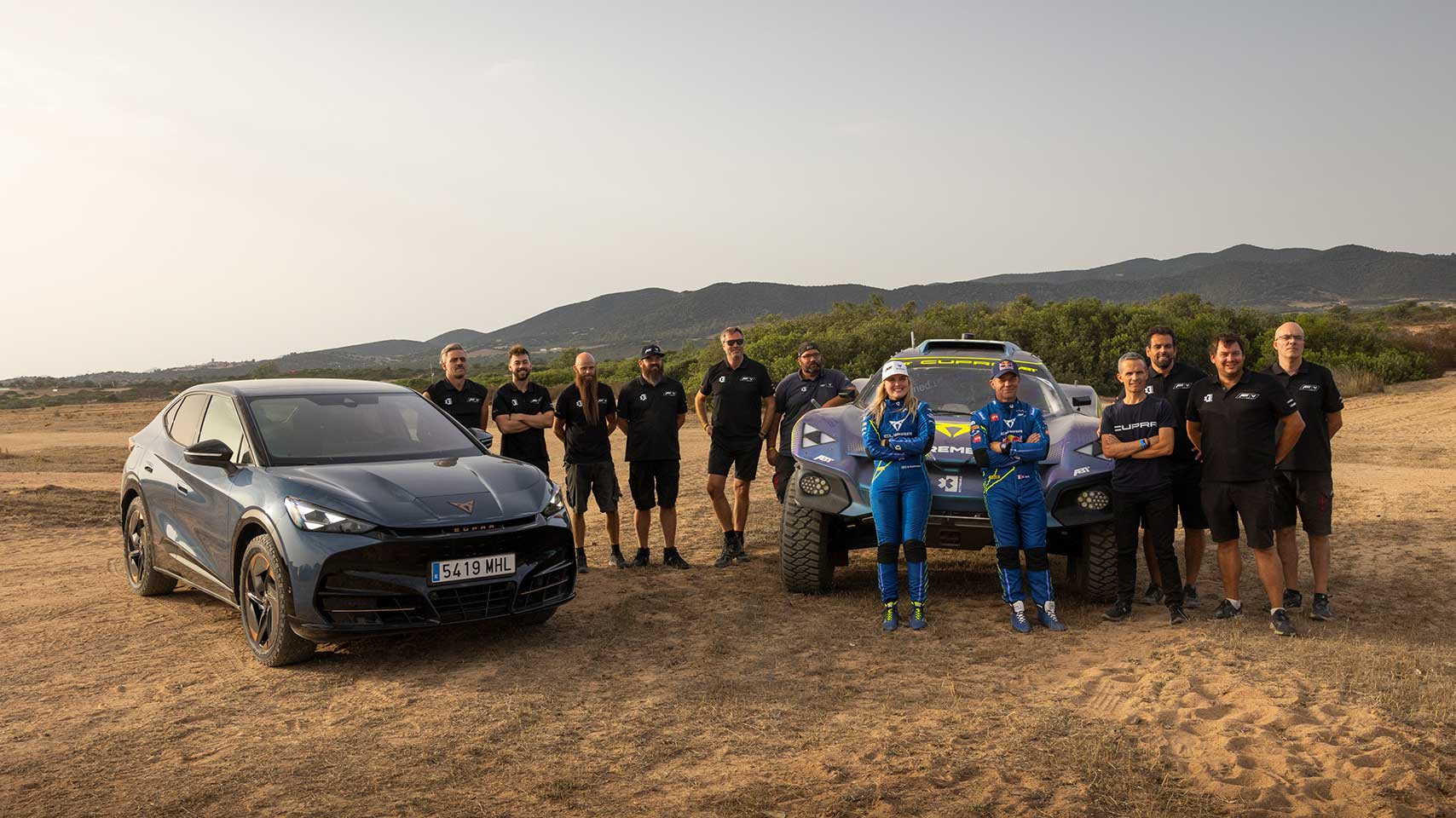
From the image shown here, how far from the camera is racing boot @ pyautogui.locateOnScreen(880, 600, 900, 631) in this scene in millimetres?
6879

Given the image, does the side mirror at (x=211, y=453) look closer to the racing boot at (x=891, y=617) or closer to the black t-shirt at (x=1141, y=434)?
the racing boot at (x=891, y=617)

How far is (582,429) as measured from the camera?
8797 millimetres

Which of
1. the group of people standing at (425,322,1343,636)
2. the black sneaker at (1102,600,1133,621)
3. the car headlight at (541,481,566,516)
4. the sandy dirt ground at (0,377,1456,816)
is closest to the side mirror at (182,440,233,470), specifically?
the sandy dirt ground at (0,377,1456,816)

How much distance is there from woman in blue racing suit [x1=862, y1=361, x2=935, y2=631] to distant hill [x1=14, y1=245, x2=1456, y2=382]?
9566cm

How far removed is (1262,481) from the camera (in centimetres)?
657

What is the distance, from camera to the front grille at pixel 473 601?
589cm

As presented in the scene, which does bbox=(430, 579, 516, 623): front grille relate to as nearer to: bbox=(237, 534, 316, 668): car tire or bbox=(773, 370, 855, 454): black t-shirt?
bbox=(237, 534, 316, 668): car tire

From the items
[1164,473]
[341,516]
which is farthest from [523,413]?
[1164,473]

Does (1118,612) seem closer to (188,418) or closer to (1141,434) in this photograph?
(1141,434)

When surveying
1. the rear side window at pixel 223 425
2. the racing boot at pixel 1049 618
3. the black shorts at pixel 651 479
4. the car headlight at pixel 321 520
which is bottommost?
the racing boot at pixel 1049 618

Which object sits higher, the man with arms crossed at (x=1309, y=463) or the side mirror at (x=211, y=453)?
the side mirror at (x=211, y=453)

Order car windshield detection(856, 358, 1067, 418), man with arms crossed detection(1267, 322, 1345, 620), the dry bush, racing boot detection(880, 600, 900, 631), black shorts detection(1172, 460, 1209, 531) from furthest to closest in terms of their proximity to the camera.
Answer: the dry bush, car windshield detection(856, 358, 1067, 418), black shorts detection(1172, 460, 1209, 531), man with arms crossed detection(1267, 322, 1345, 620), racing boot detection(880, 600, 900, 631)

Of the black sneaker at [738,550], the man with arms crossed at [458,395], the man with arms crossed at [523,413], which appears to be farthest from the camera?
the black sneaker at [738,550]

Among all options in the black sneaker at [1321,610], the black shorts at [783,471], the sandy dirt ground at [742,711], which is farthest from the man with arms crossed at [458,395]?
the black sneaker at [1321,610]
